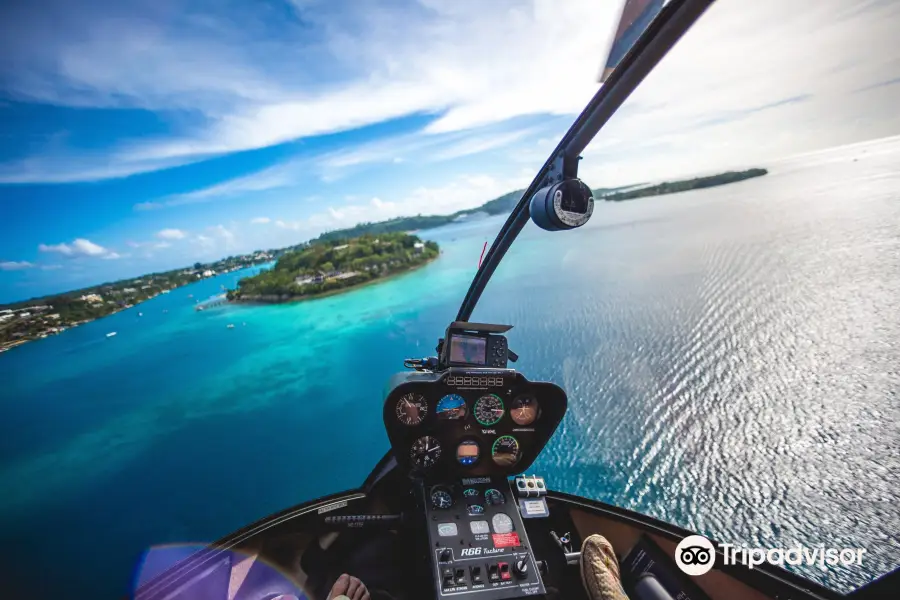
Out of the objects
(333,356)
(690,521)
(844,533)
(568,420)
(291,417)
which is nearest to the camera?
(844,533)

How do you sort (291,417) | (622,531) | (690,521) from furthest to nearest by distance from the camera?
1. (291,417)
2. (690,521)
3. (622,531)

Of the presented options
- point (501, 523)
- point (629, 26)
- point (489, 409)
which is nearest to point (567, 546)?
point (501, 523)

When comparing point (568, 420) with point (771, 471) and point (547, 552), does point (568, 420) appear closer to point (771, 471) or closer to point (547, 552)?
point (771, 471)

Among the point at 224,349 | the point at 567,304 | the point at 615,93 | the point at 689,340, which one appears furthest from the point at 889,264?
the point at 224,349

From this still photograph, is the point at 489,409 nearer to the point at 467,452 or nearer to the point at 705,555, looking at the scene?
the point at 467,452

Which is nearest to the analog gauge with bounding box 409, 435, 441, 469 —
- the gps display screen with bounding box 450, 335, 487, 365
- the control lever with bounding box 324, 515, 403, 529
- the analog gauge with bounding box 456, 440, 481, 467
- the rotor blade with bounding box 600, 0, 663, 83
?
the analog gauge with bounding box 456, 440, 481, 467

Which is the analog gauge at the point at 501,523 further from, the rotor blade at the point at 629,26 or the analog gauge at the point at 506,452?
the rotor blade at the point at 629,26

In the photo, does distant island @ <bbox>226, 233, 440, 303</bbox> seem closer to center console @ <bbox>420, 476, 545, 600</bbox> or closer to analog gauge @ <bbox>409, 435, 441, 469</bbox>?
analog gauge @ <bbox>409, 435, 441, 469</bbox>
